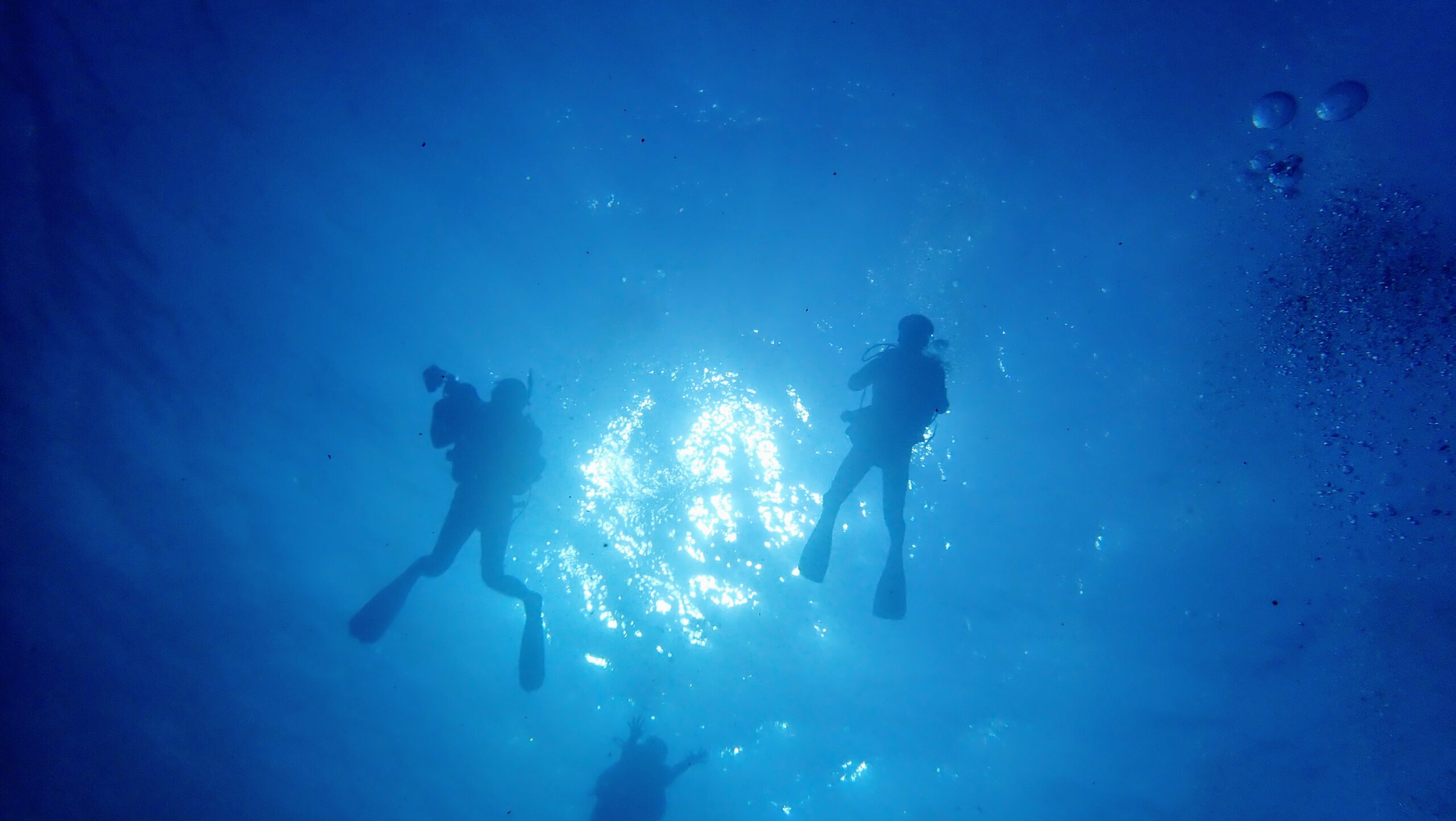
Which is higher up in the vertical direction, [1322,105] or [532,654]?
[1322,105]

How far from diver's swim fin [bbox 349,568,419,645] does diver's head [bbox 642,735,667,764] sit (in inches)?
346

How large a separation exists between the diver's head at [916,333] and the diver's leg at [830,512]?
1.62 metres

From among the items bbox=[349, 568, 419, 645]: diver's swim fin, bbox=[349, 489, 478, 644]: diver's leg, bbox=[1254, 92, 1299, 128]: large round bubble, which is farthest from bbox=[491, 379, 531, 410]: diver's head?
bbox=[1254, 92, 1299, 128]: large round bubble

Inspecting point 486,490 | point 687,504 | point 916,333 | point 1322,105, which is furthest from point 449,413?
point 1322,105

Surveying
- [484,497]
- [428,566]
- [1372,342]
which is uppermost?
[1372,342]

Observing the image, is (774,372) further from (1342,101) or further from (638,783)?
(638,783)

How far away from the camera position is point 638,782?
1612 cm

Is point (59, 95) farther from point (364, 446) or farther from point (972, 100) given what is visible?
point (972, 100)

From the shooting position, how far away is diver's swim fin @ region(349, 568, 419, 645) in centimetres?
955

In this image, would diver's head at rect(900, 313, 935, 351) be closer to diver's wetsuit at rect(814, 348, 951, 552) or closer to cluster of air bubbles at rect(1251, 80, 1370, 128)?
diver's wetsuit at rect(814, 348, 951, 552)

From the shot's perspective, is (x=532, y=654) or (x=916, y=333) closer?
(x=916, y=333)

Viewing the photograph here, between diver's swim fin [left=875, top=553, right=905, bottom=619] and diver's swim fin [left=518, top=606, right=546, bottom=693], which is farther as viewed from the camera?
diver's swim fin [left=518, top=606, right=546, bottom=693]

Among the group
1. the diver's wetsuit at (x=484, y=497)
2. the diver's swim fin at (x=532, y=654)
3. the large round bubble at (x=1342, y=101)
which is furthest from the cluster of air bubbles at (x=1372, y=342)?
→ the diver's swim fin at (x=532, y=654)

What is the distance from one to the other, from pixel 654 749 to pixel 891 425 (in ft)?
40.4
